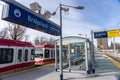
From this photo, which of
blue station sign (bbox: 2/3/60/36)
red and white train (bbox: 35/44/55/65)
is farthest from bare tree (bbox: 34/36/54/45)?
blue station sign (bbox: 2/3/60/36)

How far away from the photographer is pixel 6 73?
14.9 m

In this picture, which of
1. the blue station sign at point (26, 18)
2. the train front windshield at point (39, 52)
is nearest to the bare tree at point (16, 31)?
the train front windshield at point (39, 52)

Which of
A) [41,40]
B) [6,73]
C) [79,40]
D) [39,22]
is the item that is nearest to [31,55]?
[6,73]

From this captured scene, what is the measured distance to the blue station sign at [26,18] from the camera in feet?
23.0

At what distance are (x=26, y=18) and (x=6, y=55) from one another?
746 cm

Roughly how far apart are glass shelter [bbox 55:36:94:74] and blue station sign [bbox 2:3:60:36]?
13.5 ft

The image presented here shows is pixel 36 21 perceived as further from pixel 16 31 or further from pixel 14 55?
pixel 16 31

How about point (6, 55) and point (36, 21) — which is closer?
point (36, 21)

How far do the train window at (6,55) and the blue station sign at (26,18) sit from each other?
16.6 ft

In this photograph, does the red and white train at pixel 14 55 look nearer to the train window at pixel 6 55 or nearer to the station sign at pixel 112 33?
the train window at pixel 6 55

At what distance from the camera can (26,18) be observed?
827 cm

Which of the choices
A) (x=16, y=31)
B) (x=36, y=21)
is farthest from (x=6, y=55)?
(x=16, y=31)

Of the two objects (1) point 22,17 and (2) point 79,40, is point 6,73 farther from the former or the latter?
(1) point 22,17

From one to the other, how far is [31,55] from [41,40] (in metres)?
54.7
